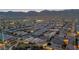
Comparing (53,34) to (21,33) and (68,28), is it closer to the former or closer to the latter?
(68,28)

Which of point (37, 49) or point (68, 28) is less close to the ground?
point (68, 28)

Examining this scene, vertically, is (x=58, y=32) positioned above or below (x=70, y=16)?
below

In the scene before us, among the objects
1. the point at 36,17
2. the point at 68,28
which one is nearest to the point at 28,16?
the point at 36,17
